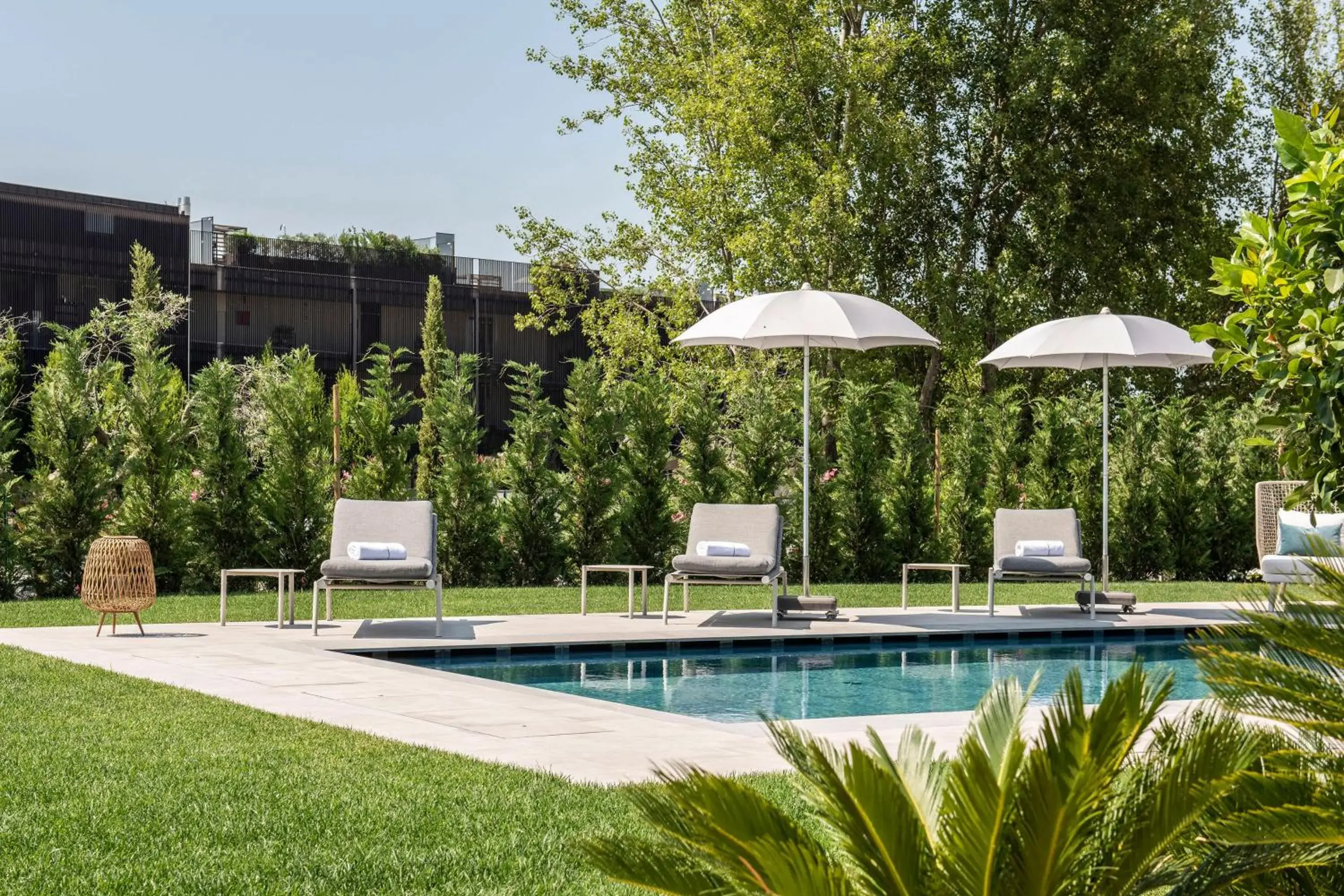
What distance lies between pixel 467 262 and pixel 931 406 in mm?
29719

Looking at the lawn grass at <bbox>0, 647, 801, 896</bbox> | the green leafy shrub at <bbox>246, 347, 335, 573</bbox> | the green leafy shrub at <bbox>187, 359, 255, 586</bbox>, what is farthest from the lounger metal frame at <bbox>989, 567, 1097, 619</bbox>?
the lawn grass at <bbox>0, 647, 801, 896</bbox>

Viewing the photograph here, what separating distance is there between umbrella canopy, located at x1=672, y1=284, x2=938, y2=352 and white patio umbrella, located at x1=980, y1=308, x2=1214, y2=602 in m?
1.49

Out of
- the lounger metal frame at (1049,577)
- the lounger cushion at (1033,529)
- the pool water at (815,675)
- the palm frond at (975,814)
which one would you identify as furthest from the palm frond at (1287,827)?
the lounger cushion at (1033,529)

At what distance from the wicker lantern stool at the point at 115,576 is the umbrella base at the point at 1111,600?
8.54 m

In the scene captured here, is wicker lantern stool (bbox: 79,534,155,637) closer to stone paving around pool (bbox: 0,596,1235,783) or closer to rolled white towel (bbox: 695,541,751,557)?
stone paving around pool (bbox: 0,596,1235,783)

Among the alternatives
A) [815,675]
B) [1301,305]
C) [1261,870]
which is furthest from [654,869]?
[815,675]

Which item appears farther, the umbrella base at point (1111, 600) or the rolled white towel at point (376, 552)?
the umbrella base at point (1111, 600)

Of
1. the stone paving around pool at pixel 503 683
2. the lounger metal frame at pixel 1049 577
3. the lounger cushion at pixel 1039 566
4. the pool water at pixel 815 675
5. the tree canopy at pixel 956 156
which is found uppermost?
the tree canopy at pixel 956 156

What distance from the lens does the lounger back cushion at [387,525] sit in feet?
39.8

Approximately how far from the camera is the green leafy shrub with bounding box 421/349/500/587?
55.6 ft

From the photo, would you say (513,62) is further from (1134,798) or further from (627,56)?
(1134,798)

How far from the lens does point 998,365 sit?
Answer: 15531mm

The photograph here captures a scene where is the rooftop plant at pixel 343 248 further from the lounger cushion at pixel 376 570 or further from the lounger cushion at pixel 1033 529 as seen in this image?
the lounger cushion at pixel 376 570

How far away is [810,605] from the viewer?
1290 centimetres
